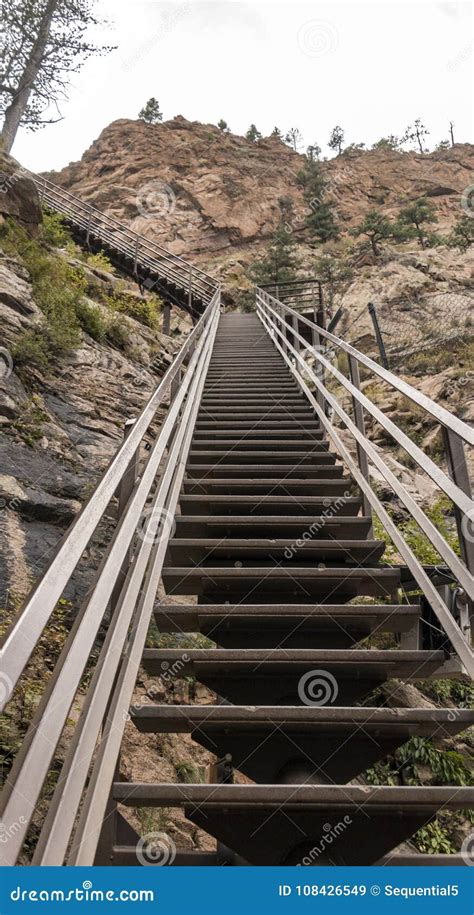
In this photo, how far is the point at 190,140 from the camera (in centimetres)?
4622

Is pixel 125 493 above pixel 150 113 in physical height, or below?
below

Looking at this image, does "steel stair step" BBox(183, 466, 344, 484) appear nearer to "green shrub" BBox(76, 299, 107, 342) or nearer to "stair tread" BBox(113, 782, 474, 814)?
"stair tread" BBox(113, 782, 474, 814)

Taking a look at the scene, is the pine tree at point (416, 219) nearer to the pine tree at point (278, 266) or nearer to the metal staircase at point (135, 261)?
the pine tree at point (278, 266)

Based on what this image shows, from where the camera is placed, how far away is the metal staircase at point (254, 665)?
1.64m

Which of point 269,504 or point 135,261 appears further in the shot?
point 135,261

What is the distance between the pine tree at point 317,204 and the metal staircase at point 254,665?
36030mm

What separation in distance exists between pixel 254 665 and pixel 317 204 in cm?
4040

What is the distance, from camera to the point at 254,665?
3.04m

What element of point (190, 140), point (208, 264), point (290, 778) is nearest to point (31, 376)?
point (290, 778)

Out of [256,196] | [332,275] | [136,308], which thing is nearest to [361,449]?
[136,308]

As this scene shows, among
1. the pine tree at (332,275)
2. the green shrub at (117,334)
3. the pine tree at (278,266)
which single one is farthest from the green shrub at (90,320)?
the pine tree at (278,266)

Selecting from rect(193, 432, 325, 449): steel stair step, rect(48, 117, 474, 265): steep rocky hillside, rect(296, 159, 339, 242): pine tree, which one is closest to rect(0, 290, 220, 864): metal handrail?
rect(193, 432, 325, 449): steel stair step

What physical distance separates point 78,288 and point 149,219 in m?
31.5

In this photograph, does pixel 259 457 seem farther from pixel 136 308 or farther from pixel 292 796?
pixel 136 308
